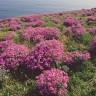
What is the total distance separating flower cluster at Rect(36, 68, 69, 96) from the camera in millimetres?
13353

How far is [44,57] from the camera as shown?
1581cm

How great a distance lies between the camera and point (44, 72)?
14742mm

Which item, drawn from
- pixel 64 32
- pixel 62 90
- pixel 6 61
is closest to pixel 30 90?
pixel 62 90

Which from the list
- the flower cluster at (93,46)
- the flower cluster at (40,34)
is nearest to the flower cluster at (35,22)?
the flower cluster at (40,34)

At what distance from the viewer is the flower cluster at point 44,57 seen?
1548cm

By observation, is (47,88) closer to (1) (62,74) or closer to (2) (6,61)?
(1) (62,74)

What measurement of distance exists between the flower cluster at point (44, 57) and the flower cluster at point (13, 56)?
0.48 m

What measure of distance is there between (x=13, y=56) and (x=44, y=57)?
5.59 feet

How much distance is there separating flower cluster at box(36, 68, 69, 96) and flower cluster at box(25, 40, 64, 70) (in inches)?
42.6

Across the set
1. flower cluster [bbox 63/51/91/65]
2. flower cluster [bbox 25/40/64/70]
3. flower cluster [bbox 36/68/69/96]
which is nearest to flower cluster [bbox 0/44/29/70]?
flower cluster [bbox 25/40/64/70]

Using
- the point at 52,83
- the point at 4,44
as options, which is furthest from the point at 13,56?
the point at 52,83

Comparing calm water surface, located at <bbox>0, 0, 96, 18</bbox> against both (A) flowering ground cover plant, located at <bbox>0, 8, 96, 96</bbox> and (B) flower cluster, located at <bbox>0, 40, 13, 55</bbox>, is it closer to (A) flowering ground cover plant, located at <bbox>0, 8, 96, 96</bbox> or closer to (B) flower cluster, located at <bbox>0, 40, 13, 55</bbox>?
(B) flower cluster, located at <bbox>0, 40, 13, 55</bbox>

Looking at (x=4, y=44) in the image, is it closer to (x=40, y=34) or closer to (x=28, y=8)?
(x=40, y=34)

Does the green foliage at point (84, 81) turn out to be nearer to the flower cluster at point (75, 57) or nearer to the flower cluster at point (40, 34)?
the flower cluster at point (75, 57)
